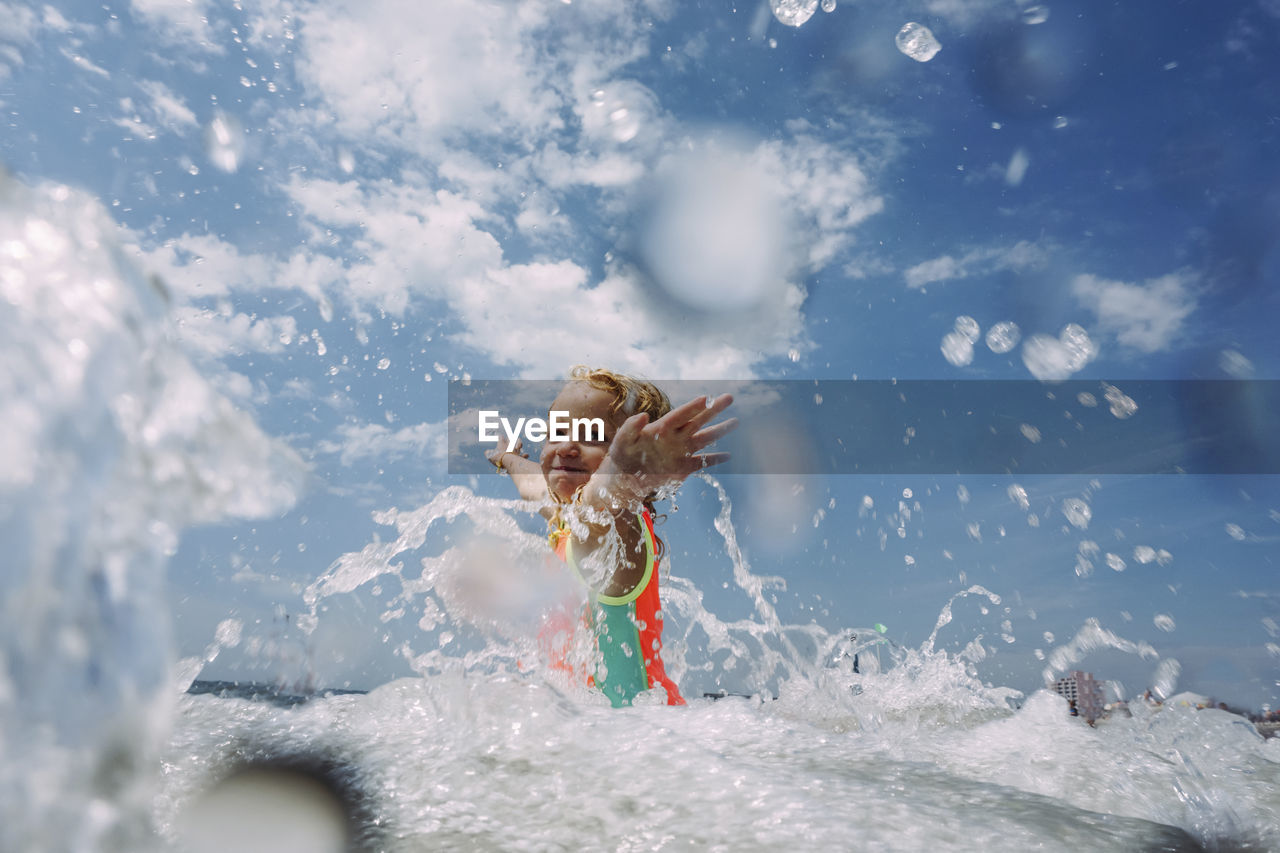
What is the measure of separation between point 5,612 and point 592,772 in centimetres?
123

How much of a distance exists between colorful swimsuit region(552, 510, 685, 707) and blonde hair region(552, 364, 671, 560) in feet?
1.14

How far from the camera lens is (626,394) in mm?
5016

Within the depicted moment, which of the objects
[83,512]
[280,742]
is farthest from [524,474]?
[83,512]

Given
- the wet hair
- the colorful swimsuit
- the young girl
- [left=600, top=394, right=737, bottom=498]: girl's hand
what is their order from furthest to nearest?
the wet hair
the colorful swimsuit
the young girl
[left=600, top=394, right=737, bottom=498]: girl's hand

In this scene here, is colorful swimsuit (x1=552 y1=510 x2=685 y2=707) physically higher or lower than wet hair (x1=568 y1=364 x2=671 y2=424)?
lower

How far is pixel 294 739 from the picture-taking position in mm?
1997

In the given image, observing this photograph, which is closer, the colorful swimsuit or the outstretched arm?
the outstretched arm

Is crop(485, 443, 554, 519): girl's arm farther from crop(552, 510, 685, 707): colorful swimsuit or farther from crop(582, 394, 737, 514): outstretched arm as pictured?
crop(582, 394, 737, 514): outstretched arm

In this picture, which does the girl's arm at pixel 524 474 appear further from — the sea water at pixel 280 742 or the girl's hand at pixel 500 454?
the sea water at pixel 280 742

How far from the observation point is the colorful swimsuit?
438 cm

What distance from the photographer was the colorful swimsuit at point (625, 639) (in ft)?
14.4

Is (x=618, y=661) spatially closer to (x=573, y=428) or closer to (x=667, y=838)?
(x=573, y=428)

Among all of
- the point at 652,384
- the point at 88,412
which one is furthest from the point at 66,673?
the point at 652,384

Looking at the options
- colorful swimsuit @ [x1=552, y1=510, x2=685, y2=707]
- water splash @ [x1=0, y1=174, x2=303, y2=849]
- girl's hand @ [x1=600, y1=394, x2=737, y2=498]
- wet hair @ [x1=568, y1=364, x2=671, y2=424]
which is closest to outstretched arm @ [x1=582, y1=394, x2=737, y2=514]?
girl's hand @ [x1=600, y1=394, x2=737, y2=498]
